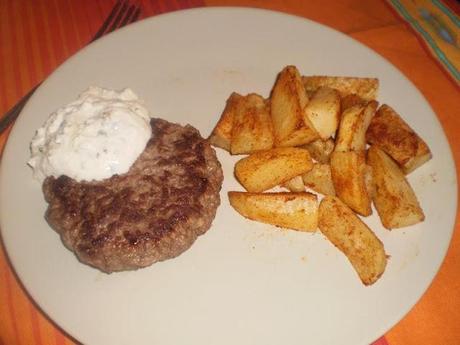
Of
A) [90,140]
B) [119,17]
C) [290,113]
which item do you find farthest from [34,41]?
[290,113]

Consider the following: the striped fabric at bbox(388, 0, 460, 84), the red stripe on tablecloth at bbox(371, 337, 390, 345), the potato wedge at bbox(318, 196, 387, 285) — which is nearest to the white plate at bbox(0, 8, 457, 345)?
the potato wedge at bbox(318, 196, 387, 285)

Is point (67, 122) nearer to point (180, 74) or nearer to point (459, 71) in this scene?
point (180, 74)

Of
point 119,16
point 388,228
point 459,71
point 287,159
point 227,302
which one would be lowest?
point 227,302

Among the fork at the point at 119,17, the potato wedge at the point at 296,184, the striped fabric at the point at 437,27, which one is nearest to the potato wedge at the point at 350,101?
the potato wedge at the point at 296,184

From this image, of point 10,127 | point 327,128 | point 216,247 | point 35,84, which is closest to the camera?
point 216,247

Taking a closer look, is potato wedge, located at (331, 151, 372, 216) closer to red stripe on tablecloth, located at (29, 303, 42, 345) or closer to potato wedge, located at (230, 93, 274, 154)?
potato wedge, located at (230, 93, 274, 154)

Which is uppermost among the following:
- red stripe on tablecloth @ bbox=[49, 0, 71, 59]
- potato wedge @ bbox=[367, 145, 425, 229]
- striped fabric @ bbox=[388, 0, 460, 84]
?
striped fabric @ bbox=[388, 0, 460, 84]

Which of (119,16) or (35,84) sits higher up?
(119,16)

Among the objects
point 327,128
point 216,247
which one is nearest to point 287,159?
point 327,128
